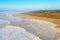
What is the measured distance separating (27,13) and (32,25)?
210 mm

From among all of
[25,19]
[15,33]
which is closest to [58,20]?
→ [25,19]

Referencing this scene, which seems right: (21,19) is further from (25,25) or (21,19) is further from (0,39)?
(0,39)

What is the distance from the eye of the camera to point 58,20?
1.63 metres

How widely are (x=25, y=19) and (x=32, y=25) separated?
0.15 metres

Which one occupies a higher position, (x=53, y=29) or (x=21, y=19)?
(x=21, y=19)

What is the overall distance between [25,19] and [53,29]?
470 millimetres

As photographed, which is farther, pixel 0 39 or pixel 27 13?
pixel 27 13

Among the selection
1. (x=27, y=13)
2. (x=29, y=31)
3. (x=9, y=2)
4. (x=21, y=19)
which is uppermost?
(x=9, y=2)

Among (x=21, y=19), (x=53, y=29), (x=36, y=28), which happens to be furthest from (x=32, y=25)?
(x=53, y=29)

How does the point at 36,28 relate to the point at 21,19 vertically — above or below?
below

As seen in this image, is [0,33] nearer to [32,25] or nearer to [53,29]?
[32,25]

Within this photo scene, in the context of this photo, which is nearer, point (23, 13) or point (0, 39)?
point (0, 39)

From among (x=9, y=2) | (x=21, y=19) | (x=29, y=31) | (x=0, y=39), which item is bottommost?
(x=0, y=39)

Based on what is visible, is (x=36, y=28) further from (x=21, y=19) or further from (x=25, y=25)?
(x=21, y=19)
